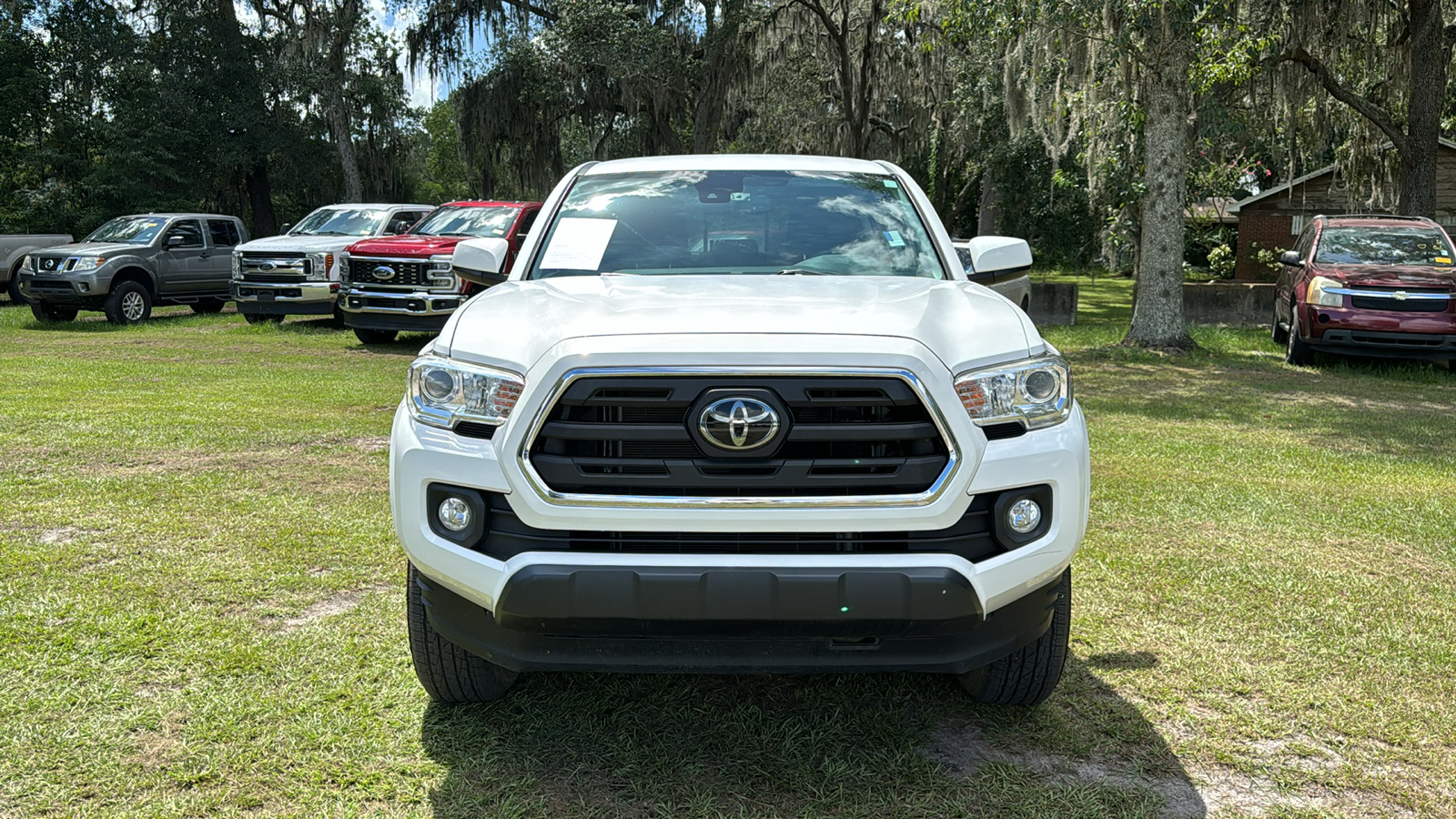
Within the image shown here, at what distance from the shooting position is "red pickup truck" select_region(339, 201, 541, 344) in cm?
1373

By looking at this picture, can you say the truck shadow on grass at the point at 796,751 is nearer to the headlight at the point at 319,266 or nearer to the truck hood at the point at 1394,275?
the truck hood at the point at 1394,275

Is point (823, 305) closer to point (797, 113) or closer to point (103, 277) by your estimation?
point (103, 277)

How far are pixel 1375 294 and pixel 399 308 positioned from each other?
10793 millimetres

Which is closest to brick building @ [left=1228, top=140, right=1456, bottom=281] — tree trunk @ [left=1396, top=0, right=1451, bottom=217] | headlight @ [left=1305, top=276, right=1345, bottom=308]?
tree trunk @ [left=1396, top=0, right=1451, bottom=217]

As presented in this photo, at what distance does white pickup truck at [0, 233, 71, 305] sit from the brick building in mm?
27463

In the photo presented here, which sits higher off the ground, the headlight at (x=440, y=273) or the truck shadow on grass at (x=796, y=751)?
the headlight at (x=440, y=273)

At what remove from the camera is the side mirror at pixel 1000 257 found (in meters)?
4.25

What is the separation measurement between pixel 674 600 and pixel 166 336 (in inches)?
589

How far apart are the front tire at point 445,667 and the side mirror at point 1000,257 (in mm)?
2223

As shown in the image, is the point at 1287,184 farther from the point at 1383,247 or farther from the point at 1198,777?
the point at 1198,777

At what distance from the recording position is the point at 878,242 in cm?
417

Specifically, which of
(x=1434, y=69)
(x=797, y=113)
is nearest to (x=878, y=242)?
(x=1434, y=69)

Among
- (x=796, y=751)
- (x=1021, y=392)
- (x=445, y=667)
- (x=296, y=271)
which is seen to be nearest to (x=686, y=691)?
(x=796, y=751)

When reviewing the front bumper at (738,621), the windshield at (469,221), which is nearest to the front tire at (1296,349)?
the windshield at (469,221)
